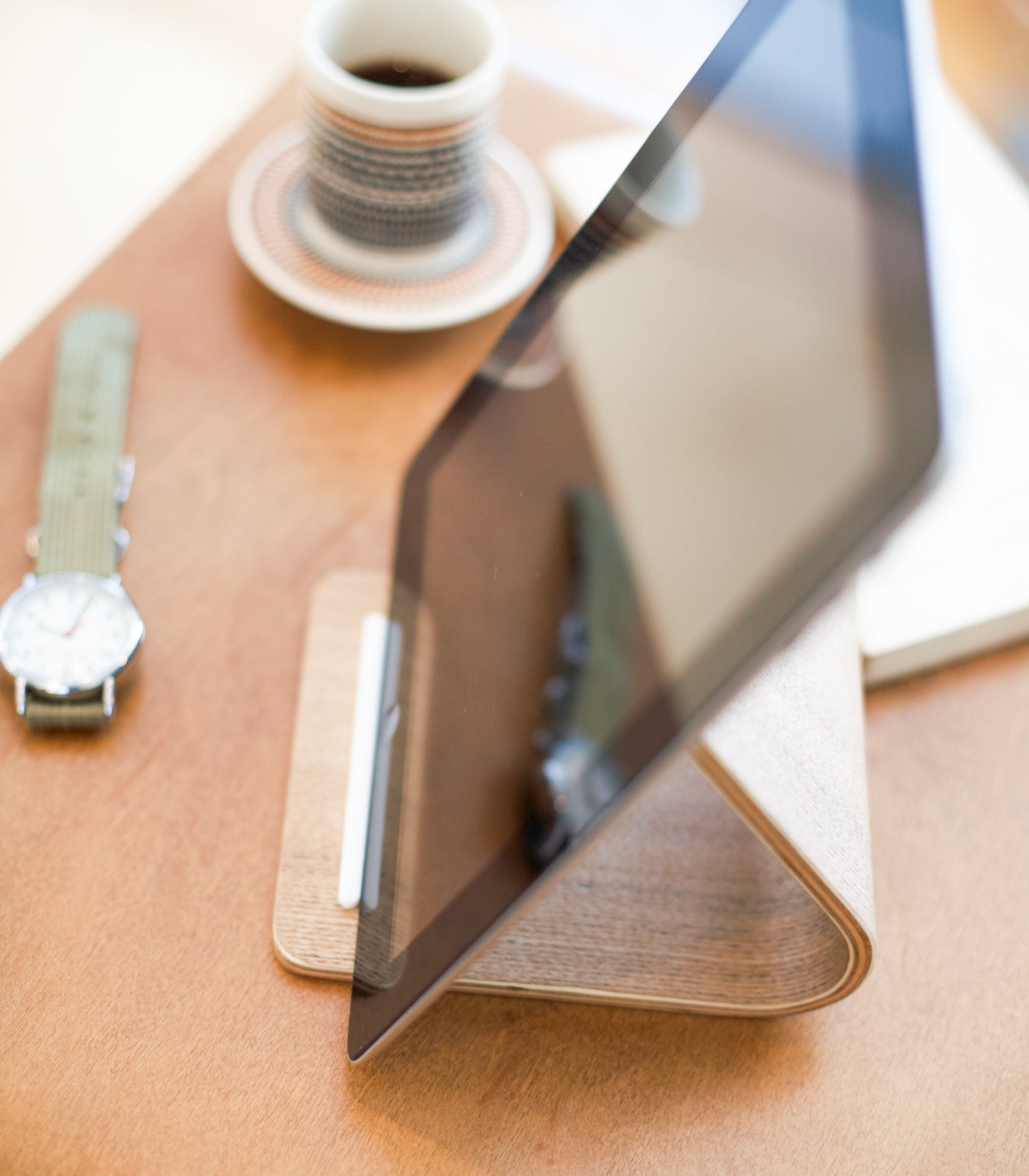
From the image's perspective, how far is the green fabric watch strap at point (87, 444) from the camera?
468mm

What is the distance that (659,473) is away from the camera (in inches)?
12.5

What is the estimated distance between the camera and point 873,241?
26 centimetres

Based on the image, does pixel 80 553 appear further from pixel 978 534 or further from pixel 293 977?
pixel 978 534

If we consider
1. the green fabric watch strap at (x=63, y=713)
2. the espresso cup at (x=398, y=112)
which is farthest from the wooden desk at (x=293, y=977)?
the espresso cup at (x=398, y=112)

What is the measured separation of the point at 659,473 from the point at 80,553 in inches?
10.9

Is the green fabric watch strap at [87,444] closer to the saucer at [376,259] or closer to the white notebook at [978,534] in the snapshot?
the saucer at [376,259]

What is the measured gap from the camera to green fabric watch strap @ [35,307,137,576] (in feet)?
1.53

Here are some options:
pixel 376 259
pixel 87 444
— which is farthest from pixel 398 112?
pixel 87 444

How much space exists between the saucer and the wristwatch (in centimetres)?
9

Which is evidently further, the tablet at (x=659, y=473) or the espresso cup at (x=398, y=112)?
the espresso cup at (x=398, y=112)

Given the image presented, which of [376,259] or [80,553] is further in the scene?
[376,259]

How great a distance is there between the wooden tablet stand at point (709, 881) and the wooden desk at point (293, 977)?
2 cm

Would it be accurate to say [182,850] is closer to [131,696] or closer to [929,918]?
[131,696]

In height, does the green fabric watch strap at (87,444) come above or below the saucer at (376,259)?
below
